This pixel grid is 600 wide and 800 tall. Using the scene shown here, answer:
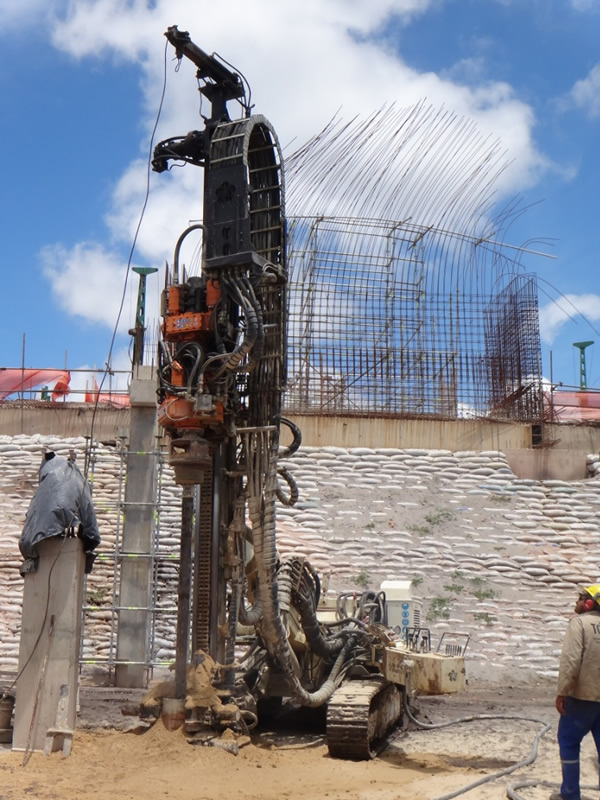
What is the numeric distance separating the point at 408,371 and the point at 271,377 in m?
10.3

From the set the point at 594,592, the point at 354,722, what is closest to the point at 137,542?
the point at 354,722

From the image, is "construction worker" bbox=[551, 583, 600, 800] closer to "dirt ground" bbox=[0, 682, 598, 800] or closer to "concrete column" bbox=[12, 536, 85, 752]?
"dirt ground" bbox=[0, 682, 598, 800]

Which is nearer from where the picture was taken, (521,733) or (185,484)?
(185,484)

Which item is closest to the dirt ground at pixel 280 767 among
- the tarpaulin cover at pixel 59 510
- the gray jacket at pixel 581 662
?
the gray jacket at pixel 581 662

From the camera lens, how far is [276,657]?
7762 millimetres

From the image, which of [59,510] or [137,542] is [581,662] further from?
[137,542]

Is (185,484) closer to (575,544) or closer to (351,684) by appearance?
(351,684)

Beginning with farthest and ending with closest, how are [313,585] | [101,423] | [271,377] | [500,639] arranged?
[101,423]
[500,639]
[313,585]
[271,377]

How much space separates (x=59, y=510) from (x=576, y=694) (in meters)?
3.92

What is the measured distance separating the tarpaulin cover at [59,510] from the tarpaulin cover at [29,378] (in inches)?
505

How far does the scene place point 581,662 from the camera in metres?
5.73

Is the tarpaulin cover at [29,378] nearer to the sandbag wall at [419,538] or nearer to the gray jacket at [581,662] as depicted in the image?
the sandbag wall at [419,538]

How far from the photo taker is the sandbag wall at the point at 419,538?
1278cm

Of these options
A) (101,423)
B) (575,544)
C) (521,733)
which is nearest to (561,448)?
(575,544)
